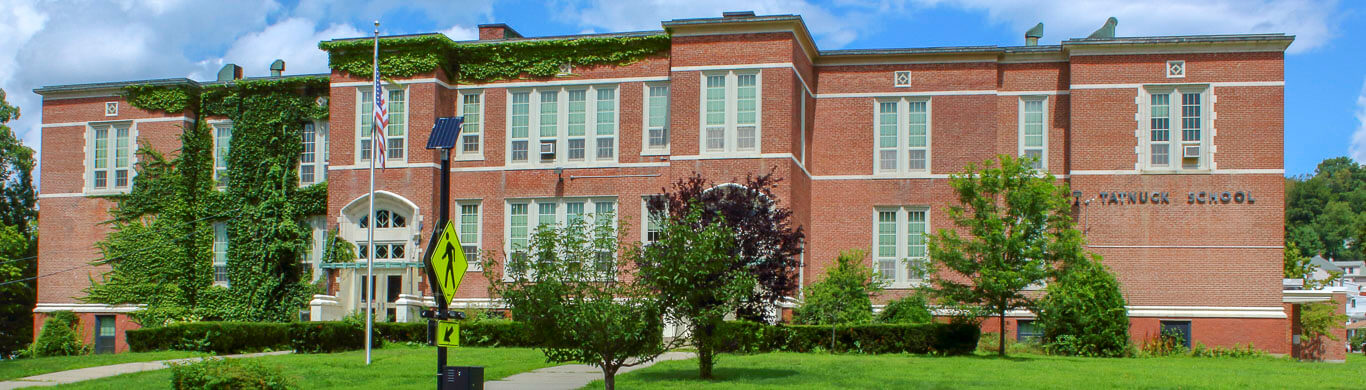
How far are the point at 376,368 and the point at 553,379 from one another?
3.77m

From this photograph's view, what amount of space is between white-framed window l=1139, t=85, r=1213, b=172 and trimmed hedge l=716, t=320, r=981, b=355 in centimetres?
894

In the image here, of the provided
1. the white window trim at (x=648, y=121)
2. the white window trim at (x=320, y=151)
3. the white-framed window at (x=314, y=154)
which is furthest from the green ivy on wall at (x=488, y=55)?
the white-framed window at (x=314, y=154)

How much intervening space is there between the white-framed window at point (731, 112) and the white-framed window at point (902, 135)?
4.18 m

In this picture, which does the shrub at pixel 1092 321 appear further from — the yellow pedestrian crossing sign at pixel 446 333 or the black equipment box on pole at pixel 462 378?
the yellow pedestrian crossing sign at pixel 446 333

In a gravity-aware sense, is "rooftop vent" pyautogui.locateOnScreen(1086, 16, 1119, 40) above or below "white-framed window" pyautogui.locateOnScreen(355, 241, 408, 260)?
above

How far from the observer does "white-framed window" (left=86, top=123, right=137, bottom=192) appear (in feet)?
136

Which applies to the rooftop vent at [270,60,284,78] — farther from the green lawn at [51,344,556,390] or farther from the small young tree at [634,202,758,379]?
the small young tree at [634,202,758,379]

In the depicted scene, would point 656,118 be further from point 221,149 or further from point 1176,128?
point 221,149

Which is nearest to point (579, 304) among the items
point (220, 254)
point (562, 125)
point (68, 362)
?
point (68, 362)

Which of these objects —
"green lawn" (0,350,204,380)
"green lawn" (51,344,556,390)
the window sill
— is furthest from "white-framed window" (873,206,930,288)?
"green lawn" (0,350,204,380)

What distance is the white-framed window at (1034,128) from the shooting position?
3566cm

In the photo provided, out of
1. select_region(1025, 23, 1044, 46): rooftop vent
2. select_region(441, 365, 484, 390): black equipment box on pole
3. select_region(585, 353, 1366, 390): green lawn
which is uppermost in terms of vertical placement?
select_region(1025, 23, 1044, 46): rooftop vent

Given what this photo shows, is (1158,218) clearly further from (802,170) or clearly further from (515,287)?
(515,287)

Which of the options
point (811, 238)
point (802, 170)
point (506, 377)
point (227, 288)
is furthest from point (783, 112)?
point (227, 288)
